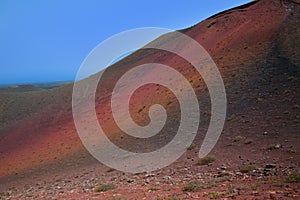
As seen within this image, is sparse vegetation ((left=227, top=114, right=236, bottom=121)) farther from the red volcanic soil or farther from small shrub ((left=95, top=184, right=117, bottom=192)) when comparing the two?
small shrub ((left=95, top=184, right=117, bottom=192))

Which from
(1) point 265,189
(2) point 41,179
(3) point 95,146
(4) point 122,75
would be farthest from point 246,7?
(1) point 265,189

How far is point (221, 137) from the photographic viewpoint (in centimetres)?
1451

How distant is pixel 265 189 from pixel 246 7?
30.6m

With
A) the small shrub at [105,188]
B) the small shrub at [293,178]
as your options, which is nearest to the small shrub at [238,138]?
the small shrub at [293,178]

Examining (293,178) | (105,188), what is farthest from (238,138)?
(105,188)

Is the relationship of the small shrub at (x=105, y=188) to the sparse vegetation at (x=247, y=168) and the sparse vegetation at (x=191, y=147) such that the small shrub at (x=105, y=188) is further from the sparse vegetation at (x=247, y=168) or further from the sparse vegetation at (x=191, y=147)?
the sparse vegetation at (x=191, y=147)

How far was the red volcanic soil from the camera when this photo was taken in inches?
368

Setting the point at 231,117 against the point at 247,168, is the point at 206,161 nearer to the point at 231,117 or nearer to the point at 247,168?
the point at 247,168

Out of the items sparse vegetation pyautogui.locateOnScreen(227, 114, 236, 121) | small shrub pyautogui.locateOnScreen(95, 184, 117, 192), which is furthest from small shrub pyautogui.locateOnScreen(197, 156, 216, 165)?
sparse vegetation pyautogui.locateOnScreen(227, 114, 236, 121)

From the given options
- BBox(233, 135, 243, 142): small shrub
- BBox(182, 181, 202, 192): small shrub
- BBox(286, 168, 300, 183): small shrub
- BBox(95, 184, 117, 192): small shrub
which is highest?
BBox(233, 135, 243, 142): small shrub

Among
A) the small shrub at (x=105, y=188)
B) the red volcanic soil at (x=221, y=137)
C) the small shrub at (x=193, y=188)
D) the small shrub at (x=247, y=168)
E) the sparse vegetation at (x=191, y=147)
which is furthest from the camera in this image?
the sparse vegetation at (x=191, y=147)

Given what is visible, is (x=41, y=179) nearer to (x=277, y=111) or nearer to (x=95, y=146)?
(x=95, y=146)

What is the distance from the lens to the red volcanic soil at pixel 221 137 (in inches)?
368

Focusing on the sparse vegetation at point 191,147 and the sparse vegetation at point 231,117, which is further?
the sparse vegetation at point 231,117
